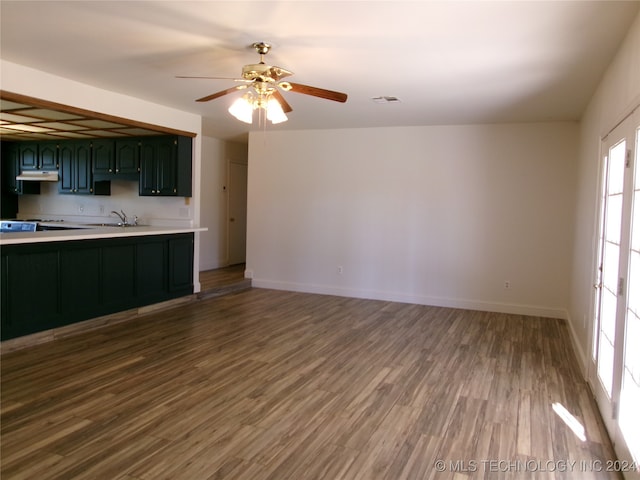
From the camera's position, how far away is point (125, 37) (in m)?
3.19

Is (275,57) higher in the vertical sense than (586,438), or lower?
higher

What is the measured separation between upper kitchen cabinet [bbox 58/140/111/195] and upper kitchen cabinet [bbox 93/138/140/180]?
0.65ft

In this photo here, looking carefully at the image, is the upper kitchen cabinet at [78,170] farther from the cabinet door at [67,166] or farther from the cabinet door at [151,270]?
the cabinet door at [151,270]

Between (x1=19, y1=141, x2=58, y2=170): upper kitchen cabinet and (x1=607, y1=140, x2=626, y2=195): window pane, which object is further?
(x1=19, y1=141, x2=58, y2=170): upper kitchen cabinet

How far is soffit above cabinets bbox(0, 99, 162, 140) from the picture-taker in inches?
188

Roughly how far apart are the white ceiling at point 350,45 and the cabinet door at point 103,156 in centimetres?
201

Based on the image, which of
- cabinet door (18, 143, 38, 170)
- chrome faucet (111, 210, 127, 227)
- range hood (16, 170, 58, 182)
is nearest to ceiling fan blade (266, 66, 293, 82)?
chrome faucet (111, 210, 127, 227)

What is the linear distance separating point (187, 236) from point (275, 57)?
10.8 ft

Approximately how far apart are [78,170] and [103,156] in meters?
0.69

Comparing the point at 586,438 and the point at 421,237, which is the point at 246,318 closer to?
the point at 421,237

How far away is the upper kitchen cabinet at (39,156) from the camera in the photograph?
7207mm

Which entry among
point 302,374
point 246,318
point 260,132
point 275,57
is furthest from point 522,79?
point 260,132

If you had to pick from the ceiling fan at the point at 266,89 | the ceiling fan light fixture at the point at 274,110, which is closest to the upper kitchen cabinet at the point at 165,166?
the ceiling fan at the point at 266,89

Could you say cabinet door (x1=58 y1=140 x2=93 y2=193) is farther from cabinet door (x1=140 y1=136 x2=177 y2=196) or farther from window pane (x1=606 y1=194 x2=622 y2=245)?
window pane (x1=606 y1=194 x2=622 y2=245)
